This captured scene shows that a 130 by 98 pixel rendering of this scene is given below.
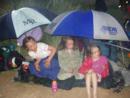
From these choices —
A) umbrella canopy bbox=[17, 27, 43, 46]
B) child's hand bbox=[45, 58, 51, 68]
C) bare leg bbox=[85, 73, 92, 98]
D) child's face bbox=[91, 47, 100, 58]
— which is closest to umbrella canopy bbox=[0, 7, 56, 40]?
umbrella canopy bbox=[17, 27, 43, 46]

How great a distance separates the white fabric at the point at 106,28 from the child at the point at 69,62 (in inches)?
32.2

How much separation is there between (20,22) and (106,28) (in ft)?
5.65

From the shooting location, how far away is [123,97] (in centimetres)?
647

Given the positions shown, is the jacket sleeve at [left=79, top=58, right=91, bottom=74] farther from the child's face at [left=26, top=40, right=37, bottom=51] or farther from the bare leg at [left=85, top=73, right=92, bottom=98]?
the child's face at [left=26, top=40, right=37, bottom=51]

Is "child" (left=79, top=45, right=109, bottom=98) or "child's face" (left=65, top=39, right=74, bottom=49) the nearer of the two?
"child" (left=79, top=45, right=109, bottom=98)

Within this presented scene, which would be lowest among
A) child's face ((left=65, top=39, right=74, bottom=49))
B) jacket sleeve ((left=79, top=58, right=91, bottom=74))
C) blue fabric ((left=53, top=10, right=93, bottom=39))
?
jacket sleeve ((left=79, top=58, right=91, bottom=74))

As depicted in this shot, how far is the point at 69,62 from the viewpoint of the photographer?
6.96m

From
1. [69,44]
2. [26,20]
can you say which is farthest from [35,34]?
[69,44]

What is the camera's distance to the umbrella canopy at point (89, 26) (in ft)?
20.1

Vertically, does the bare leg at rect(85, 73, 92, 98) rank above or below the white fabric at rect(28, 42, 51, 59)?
below

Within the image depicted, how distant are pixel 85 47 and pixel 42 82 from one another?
1194mm

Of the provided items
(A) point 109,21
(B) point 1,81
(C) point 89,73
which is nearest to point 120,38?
(A) point 109,21

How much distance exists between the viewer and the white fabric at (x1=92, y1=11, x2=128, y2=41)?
6.11 metres

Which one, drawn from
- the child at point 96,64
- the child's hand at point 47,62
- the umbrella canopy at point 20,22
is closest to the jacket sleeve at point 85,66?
the child at point 96,64
